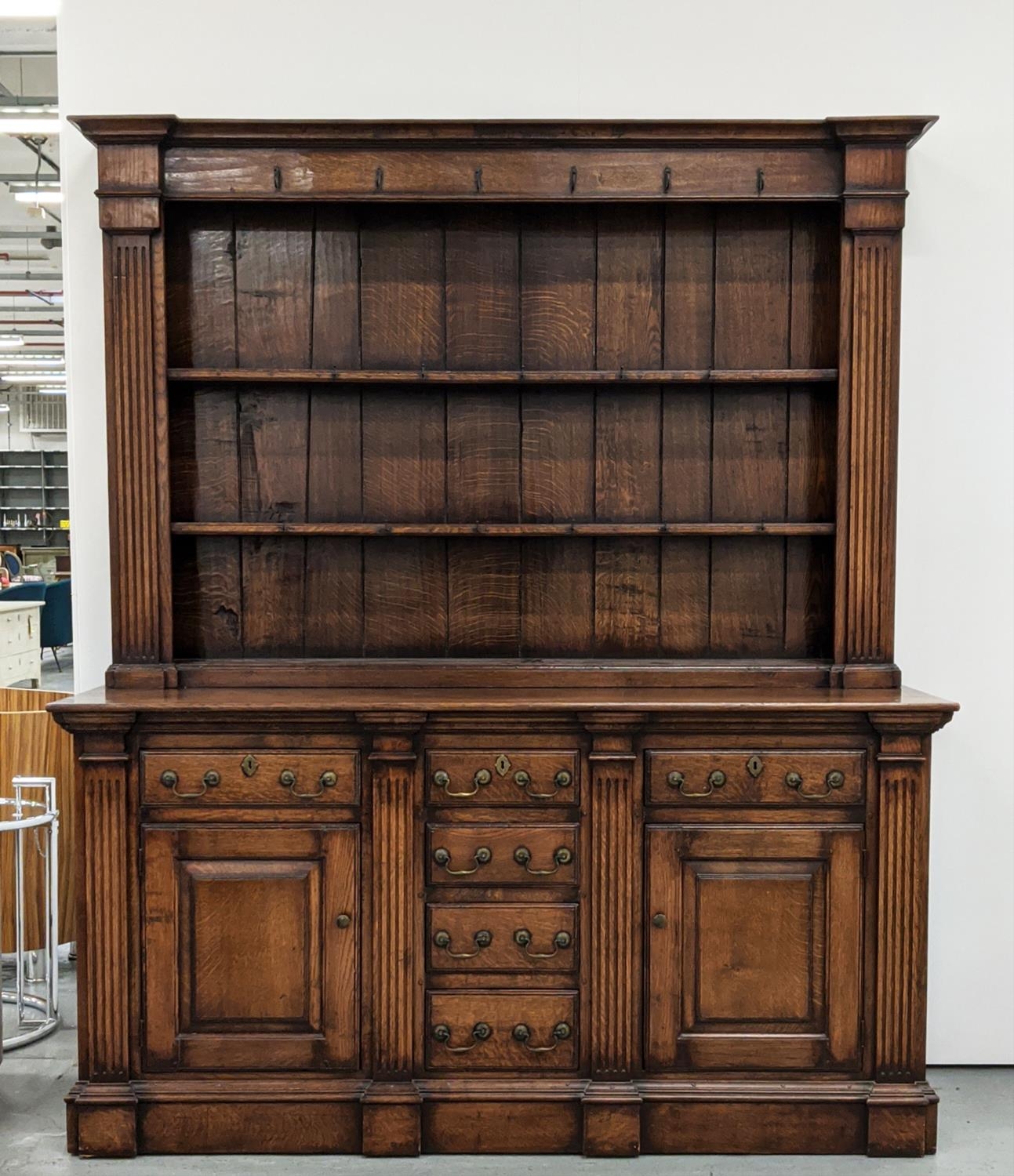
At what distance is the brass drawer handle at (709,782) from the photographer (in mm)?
2477

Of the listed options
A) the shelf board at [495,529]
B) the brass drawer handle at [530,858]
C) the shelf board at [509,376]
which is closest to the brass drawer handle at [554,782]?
the brass drawer handle at [530,858]

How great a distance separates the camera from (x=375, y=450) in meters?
2.88

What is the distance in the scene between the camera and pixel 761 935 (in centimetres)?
248

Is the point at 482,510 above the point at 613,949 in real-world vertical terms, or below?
above

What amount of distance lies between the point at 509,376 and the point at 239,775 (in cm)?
117

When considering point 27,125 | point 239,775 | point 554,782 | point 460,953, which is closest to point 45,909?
point 239,775

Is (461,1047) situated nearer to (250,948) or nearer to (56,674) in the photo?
(250,948)

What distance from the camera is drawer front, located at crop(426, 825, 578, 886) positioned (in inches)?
97.4

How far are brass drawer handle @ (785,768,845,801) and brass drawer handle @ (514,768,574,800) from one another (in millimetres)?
505

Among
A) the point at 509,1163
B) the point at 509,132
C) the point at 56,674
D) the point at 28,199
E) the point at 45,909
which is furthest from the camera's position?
the point at 56,674

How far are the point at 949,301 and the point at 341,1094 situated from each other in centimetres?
253

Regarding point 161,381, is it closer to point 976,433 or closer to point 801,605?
point 801,605

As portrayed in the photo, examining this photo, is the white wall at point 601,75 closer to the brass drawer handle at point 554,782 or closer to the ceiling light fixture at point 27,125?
the brass drawer handle at point 554,782

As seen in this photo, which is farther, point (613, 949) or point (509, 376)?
point (509, 376)
